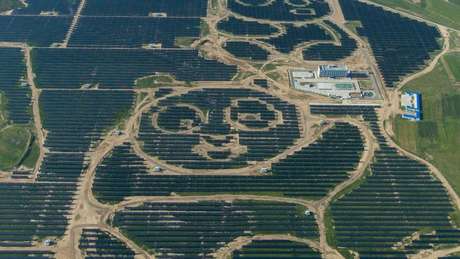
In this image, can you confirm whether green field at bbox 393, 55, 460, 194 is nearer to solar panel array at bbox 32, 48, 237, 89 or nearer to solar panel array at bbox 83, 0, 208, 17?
solar panel array at bbox 32, 48, 237, 89

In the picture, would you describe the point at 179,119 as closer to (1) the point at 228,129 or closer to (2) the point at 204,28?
(1) the point at 228,129

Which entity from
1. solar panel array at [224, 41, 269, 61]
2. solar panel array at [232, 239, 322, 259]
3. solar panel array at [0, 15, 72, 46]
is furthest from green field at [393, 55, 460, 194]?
solar panel array at [0, 15, 72, 46]

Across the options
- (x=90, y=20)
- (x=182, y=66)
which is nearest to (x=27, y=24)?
(x=90, y=20)

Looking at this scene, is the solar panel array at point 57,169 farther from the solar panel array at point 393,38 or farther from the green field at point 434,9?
the green field at point 434,9

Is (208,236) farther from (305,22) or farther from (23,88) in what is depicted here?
(305,22)

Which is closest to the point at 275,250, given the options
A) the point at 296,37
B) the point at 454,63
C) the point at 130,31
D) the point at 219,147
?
the point at 219,147

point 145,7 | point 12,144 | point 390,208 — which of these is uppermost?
point 145,7

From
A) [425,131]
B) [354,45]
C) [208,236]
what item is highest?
[354,45]
